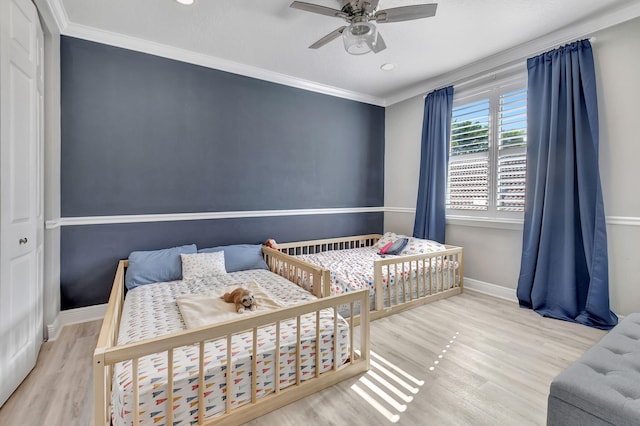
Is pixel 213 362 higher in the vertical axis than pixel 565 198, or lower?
lower

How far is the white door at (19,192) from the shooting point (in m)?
1.60

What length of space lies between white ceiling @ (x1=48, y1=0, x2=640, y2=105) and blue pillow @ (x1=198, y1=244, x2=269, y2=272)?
6.23 ft

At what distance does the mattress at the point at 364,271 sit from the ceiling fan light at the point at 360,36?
183 centimetres

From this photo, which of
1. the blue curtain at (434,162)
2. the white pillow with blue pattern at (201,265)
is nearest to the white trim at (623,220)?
the blue curtain at (434,162)

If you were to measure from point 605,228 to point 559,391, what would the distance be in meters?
1.99

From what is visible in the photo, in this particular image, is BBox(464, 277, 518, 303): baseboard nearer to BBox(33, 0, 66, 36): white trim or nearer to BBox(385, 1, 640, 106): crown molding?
BBox(385, 1, 640, 106): crown molding

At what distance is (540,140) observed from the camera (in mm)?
2736

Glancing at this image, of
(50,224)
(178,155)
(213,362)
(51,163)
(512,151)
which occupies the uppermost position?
(512,151)

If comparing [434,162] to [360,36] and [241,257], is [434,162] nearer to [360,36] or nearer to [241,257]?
[360,36]

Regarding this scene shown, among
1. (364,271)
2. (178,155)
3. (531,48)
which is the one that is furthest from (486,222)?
(178,155)

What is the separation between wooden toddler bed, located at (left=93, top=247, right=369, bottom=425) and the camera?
1.22 meters

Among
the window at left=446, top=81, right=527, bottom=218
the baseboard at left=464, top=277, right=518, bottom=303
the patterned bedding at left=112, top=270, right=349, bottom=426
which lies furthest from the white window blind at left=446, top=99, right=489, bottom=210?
the patterned bedding at left=112, top=270, right=349, bottom=426

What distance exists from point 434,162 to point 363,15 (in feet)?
6.92

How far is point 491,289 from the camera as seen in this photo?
3285 mm
